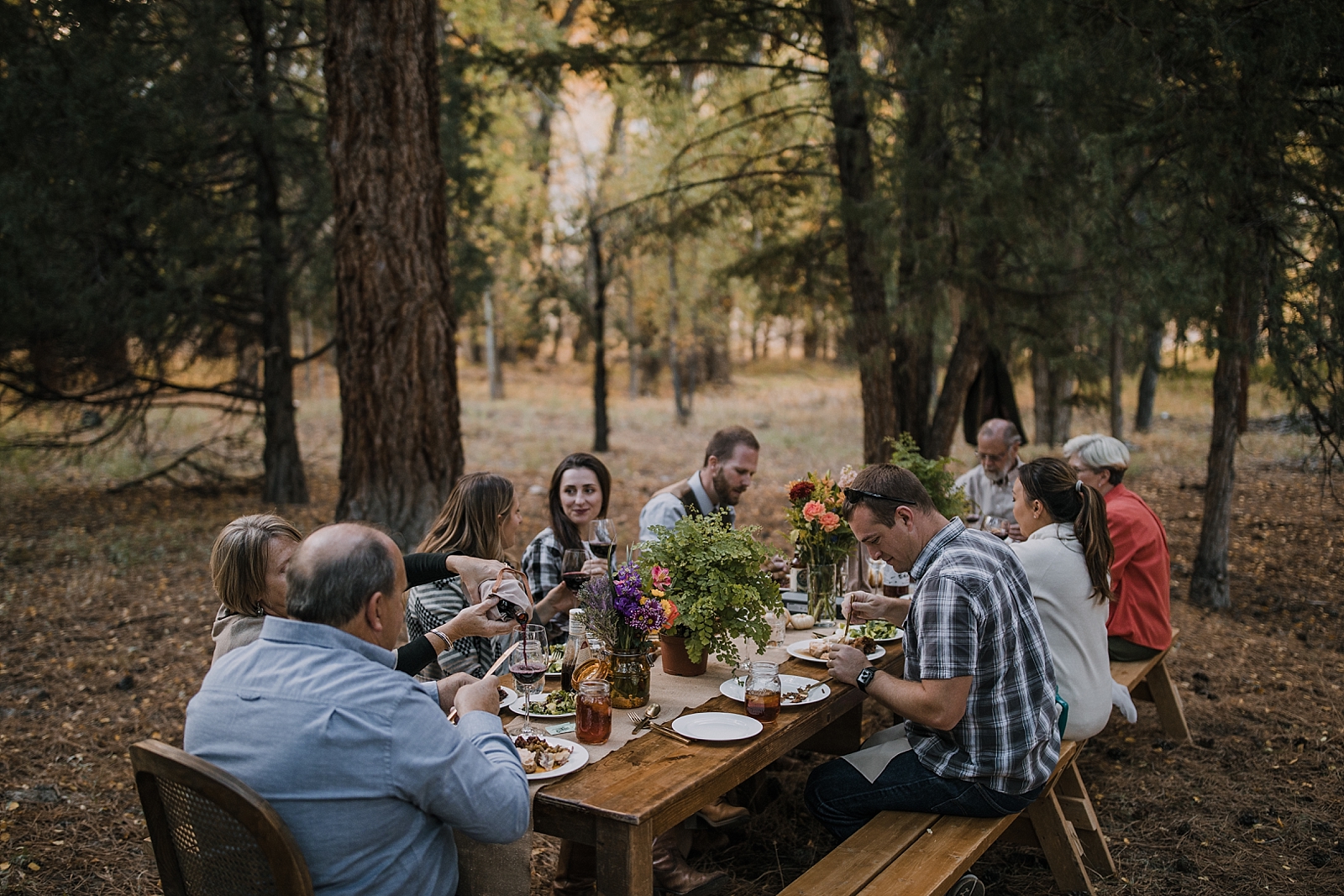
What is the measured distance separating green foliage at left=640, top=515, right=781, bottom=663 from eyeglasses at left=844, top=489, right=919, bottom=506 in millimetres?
327

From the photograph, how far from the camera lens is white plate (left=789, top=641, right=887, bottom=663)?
3545 mm

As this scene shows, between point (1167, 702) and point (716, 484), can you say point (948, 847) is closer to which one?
point (716, 484)

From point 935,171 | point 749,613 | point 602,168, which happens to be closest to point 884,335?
point 935,171

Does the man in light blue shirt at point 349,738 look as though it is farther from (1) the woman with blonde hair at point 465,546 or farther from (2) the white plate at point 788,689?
(1) the woman with blonde hair at point 465,546

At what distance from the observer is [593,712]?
2701 mm

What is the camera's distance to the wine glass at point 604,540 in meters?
3.50

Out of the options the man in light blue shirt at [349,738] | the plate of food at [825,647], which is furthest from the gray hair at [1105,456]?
the man in light blue shirt at [349,738]

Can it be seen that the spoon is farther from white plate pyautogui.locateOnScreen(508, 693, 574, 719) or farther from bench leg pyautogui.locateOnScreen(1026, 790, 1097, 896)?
bench leg pyautogui.locateOnScreen(1026, 790, 1097, 896)

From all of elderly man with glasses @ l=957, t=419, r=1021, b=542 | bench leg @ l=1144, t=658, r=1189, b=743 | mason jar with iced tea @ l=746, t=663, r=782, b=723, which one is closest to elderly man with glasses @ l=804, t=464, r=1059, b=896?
mason jar with iced tea @ l=746, t=663, r=782, b=723

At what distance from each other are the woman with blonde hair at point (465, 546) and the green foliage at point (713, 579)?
71 cm

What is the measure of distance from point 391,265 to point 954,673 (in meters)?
4.73

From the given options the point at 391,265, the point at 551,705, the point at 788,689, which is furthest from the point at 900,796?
the point at 391,265

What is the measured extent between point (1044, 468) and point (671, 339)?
49.0ft

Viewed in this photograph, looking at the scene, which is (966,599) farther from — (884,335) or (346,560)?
(884,335)
